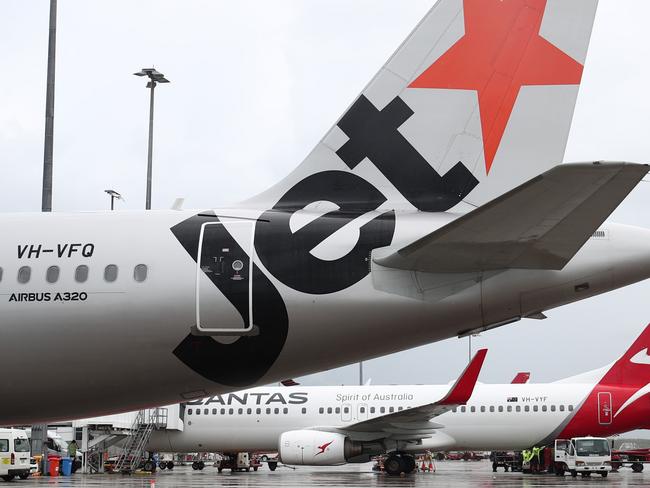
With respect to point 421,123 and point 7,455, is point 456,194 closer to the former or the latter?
point 421,123

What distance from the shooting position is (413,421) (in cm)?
2647

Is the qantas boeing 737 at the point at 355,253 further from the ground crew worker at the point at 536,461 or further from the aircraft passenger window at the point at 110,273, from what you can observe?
the ground crew worker at the point at 536,461

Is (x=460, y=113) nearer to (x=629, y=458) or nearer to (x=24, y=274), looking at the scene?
(x=24, y=274)

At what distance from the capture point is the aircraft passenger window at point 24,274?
7788 millimetres

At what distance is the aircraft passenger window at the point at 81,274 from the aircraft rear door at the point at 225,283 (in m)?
1.04

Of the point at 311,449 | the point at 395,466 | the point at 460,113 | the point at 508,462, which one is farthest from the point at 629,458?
the point at 460,113

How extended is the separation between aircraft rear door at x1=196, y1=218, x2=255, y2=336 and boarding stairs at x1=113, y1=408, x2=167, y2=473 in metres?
21.2

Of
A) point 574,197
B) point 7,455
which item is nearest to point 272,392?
point 7,455

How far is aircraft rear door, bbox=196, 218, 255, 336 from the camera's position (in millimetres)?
7137

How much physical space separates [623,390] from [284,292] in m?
23.1

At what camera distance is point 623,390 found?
27688 mm

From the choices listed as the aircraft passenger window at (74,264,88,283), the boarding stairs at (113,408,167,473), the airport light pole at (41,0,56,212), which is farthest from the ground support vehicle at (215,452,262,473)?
the aircraft passenger window at (74,264,88,283)

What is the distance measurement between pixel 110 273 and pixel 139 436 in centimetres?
2210

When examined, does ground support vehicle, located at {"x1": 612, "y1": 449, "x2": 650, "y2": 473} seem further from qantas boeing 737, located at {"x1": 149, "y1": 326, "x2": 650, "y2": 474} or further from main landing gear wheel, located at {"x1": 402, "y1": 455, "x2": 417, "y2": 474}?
main landing gear wheel, located at {"x1": 402, "y1": 455, "x2": 417, "y2": 474}
